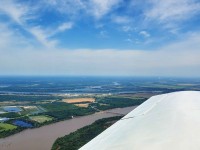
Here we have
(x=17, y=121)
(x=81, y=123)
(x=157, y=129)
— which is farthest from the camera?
(x=17, y=121)

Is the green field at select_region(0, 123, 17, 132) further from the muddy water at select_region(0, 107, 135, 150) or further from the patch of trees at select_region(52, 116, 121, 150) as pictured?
the patch of trees at select_region(52, 116, 121, 150)

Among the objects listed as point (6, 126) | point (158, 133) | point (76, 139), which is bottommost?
point (6, 126)

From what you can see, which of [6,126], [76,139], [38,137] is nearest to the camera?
[76,139]

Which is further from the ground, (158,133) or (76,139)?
(158,133)

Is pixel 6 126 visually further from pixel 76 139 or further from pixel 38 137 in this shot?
pixel 76 139

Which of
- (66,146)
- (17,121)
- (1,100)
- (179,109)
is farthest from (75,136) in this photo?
(1,100)

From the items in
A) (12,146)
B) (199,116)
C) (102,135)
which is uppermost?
(199,116)

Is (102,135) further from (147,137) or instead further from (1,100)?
(1,100)

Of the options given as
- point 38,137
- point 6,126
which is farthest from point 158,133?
point 6,126

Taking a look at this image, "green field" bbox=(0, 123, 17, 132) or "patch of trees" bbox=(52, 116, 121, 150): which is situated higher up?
"patch of trees" bbox=(52, 116, 121, 150)

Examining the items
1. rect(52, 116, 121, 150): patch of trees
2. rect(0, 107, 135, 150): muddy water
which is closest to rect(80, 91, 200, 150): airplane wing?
rect(52, 116, 121, 150): patch of trees

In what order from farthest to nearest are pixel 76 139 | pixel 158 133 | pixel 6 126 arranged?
pixel 6 126 < pixel 76 139 < pixel 158 133
